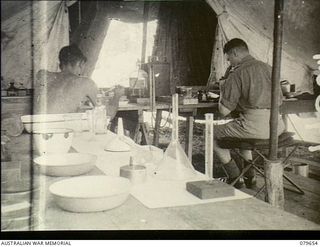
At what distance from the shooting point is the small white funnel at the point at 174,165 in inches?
46.6

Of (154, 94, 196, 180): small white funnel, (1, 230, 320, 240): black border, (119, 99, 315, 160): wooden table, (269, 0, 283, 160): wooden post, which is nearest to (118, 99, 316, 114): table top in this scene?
(119, 99, 315, 160): wooden table

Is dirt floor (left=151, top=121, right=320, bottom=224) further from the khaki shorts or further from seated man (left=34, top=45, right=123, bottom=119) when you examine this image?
seated man (left=34, top=45, right=123, bottom=119)

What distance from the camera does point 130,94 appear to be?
3.72 metres

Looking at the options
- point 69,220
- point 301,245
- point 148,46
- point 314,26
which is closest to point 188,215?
point 69,220

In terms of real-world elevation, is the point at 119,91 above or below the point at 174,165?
above

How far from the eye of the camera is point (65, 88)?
8.25 ft

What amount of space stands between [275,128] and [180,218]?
0.87 metres

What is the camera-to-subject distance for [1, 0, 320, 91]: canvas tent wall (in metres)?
1.77

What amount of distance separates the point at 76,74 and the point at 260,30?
1556mm

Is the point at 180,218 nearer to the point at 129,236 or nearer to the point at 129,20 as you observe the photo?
the point at 129,236

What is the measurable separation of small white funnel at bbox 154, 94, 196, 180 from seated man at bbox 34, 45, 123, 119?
53.4 inches

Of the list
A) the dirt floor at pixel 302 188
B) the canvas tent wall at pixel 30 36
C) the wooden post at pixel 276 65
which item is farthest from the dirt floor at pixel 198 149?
the wooden post at pixel 276 65

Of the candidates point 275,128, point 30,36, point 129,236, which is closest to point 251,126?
point 275,128

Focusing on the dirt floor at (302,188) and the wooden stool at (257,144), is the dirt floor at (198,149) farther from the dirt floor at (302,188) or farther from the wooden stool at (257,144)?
the wooden stool at (257,144)
